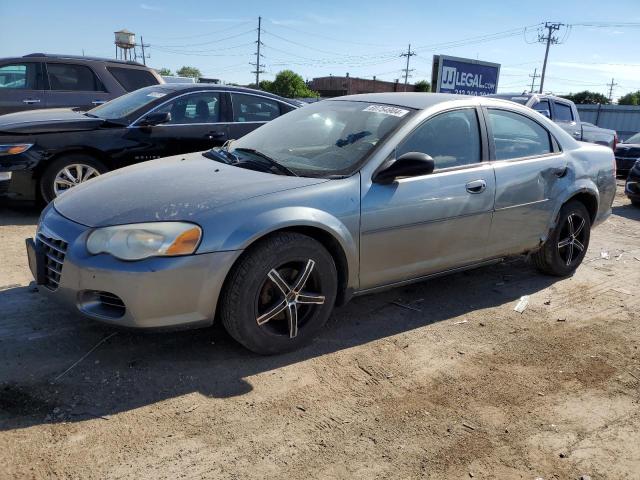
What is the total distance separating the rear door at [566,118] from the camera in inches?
472

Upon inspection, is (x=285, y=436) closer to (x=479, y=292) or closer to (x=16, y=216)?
(x=479, y=292)

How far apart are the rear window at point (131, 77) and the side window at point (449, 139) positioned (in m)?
6.62

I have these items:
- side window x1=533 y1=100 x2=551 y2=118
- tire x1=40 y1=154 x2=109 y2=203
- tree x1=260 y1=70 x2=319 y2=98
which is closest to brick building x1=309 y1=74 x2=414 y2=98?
tree x1=260 y1=70 x2=319 y2=98

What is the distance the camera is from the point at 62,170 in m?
6.11

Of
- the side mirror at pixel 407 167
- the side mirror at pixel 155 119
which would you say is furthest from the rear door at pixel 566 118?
the side mirror at pixel 407 167

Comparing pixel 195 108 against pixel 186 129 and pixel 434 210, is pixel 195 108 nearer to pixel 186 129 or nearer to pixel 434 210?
pixel 186 129

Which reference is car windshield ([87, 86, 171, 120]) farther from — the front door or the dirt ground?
the front door

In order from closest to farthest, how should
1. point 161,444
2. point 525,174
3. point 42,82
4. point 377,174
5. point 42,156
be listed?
point 161,444, point 377,174, point 525,174, point 42,156, point 42,82

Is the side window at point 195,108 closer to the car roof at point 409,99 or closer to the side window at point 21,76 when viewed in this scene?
the car roof at point 409,99

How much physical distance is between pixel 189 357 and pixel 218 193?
1.01 metres

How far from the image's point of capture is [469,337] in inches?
152

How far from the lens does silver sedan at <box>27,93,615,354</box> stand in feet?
9.75

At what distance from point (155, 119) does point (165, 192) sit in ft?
11.5

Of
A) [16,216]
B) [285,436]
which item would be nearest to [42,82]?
[16,216]
